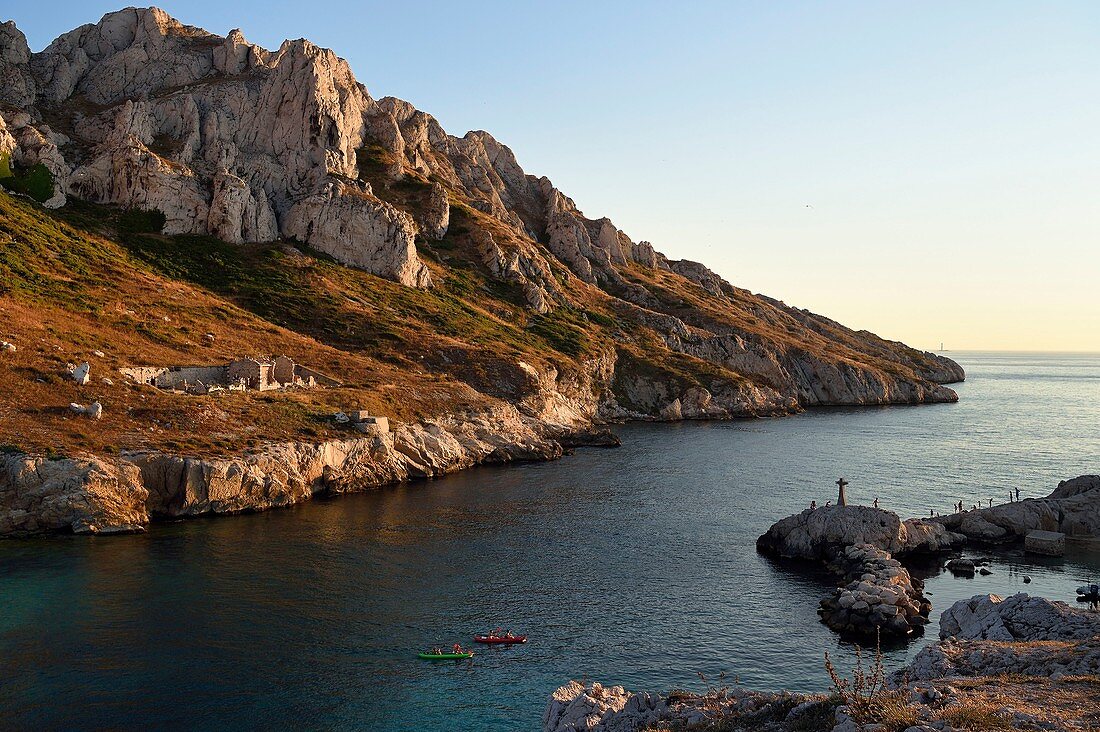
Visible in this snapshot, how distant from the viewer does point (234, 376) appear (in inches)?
3765

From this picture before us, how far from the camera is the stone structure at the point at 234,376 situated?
88.4 metres

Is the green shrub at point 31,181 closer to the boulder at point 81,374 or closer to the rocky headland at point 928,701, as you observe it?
the boulder at point 81,374

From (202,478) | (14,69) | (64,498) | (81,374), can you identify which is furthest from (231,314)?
(14,69)

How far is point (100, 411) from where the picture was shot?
2953 inches

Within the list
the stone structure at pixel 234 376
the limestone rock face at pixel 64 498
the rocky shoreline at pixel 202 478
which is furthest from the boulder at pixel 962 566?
the stone structure at pixel 234 376

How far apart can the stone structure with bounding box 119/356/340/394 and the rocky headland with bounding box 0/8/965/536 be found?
241 centimetres

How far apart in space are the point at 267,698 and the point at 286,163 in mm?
160094

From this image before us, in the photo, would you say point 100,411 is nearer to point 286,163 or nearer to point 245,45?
point 286,163

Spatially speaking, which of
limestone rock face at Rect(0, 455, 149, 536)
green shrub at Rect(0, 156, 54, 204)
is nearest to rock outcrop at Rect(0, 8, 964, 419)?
green shrub at Rect(0, 156, 54, 204)

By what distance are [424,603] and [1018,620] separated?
1486 inches

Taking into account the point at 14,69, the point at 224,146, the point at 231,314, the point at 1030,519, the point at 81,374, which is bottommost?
the point at 1030,519

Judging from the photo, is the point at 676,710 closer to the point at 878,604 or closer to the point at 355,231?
the point at 878,604

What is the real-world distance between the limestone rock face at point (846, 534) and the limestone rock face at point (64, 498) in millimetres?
59640

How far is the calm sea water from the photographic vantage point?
38.4 m
